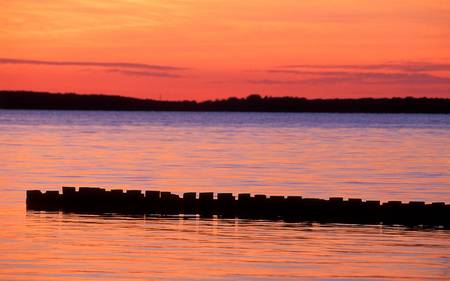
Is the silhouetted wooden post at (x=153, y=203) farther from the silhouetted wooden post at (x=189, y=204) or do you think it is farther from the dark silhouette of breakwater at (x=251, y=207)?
the silhouetted wooden post at (x=189, y=204)

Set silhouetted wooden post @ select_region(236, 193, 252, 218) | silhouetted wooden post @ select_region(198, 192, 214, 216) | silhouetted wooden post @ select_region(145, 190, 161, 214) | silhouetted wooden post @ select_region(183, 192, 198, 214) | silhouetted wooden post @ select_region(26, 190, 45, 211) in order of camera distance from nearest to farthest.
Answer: silhouetted wooden post @ select_region(236, 193, 252, 218) < silhouetted wooden post @ select_region(198, 192, 214, 216) < silhouetted wooden post @ select_region(183, 192, 198, 214) < silhouetted wooden post @ select_region(145, 190, 161, 214) < silhouetted wooden post @ select_region(26, 190, 45, 211)

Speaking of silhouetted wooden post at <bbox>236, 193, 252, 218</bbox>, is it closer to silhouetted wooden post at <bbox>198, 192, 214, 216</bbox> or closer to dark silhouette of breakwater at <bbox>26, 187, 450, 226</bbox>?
dark silhouette of breakwater at <bbox>26, 187, 450, 226</bbox>

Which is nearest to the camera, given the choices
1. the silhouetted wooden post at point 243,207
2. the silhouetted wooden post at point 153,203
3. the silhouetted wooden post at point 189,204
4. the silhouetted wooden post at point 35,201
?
the silhouetted wooden post at point 243,207

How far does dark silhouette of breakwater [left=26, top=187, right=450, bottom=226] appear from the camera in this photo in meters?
32.1

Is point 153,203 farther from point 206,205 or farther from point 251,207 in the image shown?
point 251,207

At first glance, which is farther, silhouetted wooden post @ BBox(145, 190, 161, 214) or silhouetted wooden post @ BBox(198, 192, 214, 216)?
silhouetted wooden post @ BBox(145, 190, 161, 214)

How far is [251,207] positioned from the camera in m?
33.5

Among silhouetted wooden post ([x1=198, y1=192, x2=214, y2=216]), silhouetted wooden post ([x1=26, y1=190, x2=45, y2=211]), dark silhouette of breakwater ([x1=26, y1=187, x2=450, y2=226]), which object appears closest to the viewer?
dark silhouette of breakwater ([x1=26, y1=187, x2=450, y2=226])

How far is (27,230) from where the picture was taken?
1204 inches

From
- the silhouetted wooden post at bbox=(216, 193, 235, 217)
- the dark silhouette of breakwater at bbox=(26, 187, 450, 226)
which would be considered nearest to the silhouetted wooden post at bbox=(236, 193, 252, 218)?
the dark silhouette of breakwater at bbox=(26, 187, 450, 226)

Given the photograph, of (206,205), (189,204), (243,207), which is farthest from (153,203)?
(243,207)

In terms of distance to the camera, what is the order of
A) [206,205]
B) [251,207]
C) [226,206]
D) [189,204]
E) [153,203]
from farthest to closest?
1. [153,203]
2. [189,204]
3. [206,205]
4. [226,206]
5. [251,207]

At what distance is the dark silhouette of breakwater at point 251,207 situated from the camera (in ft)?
105

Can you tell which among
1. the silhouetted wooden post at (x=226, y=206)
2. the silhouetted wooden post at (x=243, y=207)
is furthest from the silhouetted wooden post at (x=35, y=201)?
the silhouetted wooden post at (x=243, y=207)
